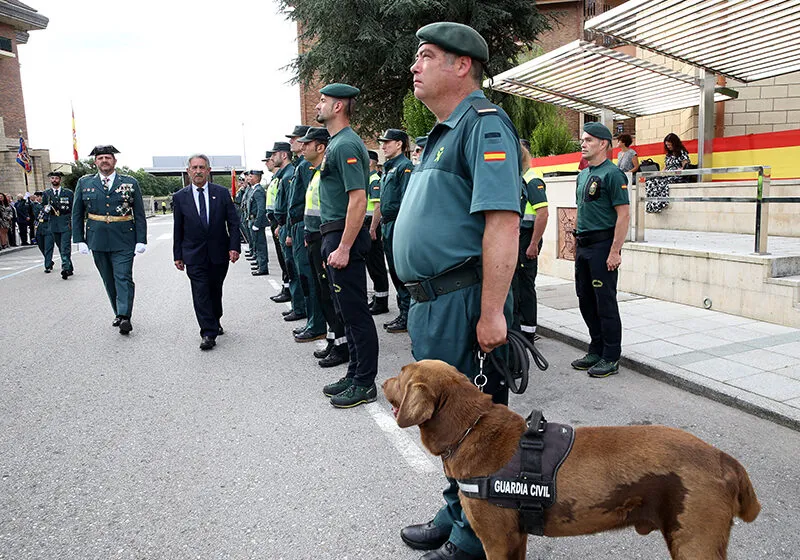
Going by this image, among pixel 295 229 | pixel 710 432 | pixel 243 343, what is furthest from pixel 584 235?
pixel 243 343

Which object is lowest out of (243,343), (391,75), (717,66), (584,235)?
(243,343)

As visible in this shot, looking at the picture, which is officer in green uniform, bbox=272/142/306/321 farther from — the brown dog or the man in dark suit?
the brown dog

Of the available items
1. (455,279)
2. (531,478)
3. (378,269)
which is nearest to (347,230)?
(455,279)

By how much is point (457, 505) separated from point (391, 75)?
1981cm

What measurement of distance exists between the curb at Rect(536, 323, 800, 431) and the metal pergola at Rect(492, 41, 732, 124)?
7.93 metres

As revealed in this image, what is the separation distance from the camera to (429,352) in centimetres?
244

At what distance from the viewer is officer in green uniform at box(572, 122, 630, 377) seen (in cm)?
499

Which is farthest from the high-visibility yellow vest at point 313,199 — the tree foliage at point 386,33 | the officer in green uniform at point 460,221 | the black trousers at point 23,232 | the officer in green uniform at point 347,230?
the black trousers at point 23,232

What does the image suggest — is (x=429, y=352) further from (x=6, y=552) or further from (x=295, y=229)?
(x=295, y=229)

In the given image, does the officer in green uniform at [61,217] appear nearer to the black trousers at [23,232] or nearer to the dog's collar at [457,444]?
the black trousers at [23,232]

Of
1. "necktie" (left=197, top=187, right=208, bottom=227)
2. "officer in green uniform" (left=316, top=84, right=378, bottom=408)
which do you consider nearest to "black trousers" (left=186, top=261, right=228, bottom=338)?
"necktie" (left=197, top=187, right=208, bottom=227)

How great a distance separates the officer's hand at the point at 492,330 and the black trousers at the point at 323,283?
9.71 ft

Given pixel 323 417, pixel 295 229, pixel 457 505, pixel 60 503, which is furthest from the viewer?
pixel 295 229

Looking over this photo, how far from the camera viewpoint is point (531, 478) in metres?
1.95
